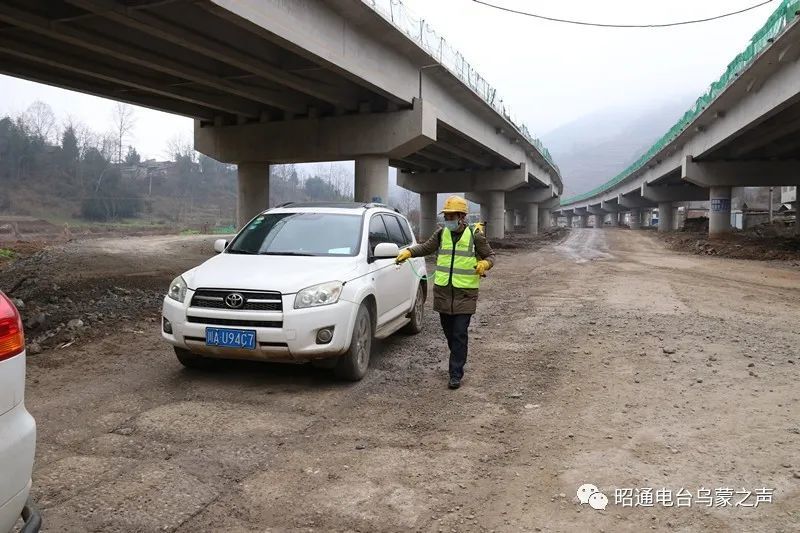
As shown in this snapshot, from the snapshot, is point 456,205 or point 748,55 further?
point 748,55

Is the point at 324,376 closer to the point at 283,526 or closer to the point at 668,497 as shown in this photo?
the point at 283,526

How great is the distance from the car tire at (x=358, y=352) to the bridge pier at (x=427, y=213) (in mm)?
39439

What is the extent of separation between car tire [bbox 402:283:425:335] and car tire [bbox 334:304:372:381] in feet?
6.36

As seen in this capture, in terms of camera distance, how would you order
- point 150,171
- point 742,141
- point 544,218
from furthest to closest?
point 150,171 → point 544,218 → point 742,141

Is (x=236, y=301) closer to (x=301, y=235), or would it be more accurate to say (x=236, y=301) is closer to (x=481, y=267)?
(x=301, y=235)

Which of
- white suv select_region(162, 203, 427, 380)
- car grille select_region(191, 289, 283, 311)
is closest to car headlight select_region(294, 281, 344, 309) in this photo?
white suv select_region(162, 203, 427, 380)

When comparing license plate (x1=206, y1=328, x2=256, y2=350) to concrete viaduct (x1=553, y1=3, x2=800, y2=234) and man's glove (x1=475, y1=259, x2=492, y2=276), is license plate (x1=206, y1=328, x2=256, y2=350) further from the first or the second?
concrete viaduct (x1=553, y1=3, x2=800, y2=234)

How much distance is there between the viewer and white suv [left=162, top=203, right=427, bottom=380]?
529 cm

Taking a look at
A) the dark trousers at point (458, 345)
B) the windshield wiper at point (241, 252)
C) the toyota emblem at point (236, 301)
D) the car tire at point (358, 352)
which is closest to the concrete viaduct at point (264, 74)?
the windshield wiper at point (241, 252)

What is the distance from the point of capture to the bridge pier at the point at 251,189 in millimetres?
23188

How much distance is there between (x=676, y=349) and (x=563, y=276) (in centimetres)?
930

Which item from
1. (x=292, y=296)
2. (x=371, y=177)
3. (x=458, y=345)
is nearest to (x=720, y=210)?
(x=371, y=177)

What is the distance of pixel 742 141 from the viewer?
28.5 m

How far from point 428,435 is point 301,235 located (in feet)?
10.00
